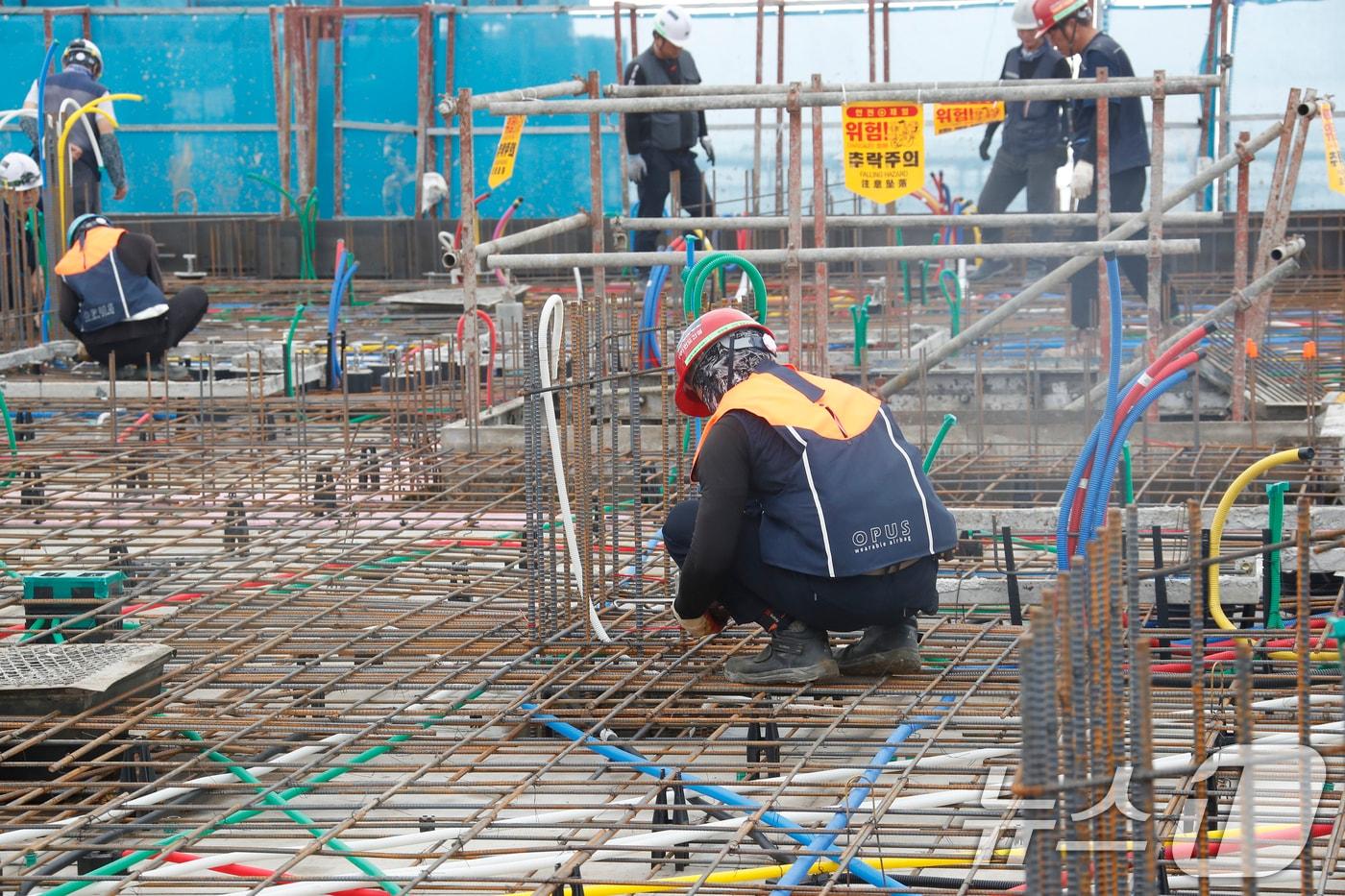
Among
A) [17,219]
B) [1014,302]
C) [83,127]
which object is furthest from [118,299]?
Result: [1014,302]

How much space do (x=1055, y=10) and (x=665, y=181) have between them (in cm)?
352

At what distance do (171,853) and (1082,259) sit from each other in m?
4.68

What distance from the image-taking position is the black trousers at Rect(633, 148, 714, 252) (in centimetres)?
1205

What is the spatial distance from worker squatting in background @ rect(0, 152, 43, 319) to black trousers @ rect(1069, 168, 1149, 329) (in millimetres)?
6212

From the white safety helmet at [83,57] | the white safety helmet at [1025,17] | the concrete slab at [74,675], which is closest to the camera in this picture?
the concrete slab at [74,675]

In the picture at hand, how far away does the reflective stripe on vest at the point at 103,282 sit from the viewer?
10.1m

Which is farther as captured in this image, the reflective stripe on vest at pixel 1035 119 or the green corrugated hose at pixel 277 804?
the reflective stripe on vest at pixel 1035 119

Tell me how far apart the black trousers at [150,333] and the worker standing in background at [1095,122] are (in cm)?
499

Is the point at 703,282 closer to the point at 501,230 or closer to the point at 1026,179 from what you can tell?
the point at 1026,179

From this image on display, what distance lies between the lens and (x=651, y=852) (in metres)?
4.33

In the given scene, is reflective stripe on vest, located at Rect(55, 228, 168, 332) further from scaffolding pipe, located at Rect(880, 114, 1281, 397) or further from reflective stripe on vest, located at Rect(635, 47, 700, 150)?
scaffolding pipe, located at Rect(880, 114, 1281, 397)

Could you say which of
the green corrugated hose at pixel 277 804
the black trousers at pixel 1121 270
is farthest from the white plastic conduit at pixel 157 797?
the black trousers at pixel 1121 270

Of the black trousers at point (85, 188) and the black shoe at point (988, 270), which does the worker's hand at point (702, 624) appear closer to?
the black trousers at point (85, 188)

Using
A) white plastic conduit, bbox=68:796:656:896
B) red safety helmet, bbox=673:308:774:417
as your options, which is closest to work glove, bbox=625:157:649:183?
red safety helmet, bbox=673:308:774:417
